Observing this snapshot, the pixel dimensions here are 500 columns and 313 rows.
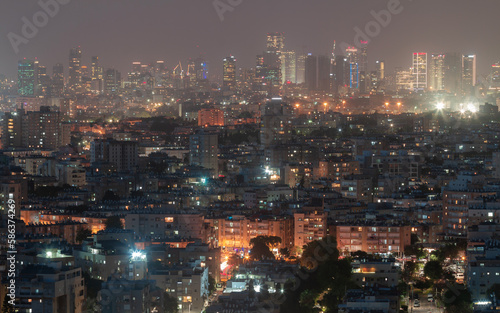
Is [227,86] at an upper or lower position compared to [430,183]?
upper

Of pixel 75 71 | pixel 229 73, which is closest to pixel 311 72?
pixel 229 73

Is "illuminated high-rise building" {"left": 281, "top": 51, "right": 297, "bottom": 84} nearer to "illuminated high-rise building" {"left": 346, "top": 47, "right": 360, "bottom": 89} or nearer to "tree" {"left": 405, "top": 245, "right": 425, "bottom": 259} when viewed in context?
"illuminated high-rise building" {"left": 346, "top": 47, "right": 360, "bottom": 89}

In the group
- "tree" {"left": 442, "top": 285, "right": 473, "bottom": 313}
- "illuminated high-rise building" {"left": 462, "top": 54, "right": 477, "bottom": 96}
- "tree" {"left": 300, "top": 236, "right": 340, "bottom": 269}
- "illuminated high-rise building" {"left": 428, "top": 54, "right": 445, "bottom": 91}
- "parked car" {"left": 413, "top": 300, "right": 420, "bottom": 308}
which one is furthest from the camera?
"illuminated high-rise building" {"left": 428, "top": 54, "right": 445, "bottom": 91}

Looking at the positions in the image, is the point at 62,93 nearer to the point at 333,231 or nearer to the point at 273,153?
the point at 273,153

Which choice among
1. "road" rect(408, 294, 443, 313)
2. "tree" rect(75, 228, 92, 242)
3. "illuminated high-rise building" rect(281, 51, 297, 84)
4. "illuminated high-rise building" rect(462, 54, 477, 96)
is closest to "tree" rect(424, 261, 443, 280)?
"road" rect(408, 294, 443, 313)

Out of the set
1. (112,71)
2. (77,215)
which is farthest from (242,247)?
(112,71)

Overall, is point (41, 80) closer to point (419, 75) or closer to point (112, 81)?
point (112, 81)
